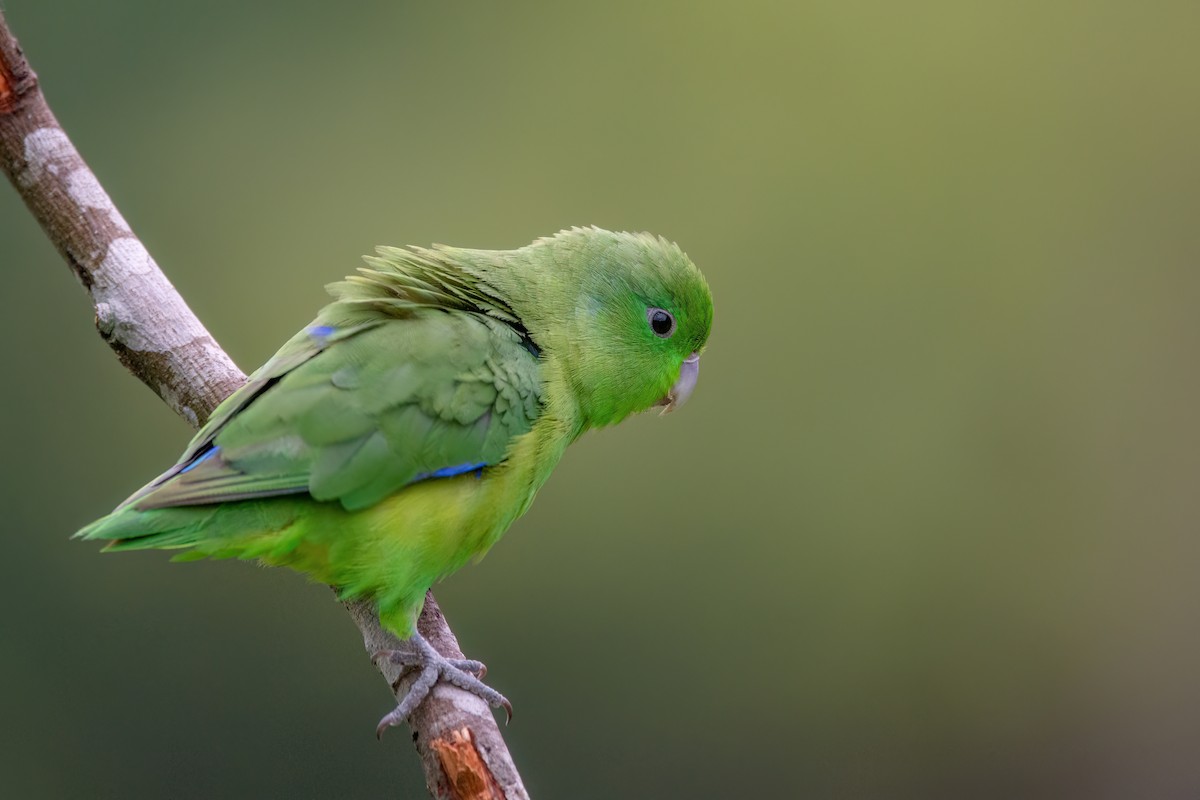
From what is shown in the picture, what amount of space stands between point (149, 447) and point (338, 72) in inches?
94.6

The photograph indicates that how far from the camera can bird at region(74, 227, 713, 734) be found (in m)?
2.84

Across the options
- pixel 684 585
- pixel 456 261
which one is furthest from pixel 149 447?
pixel 456 261

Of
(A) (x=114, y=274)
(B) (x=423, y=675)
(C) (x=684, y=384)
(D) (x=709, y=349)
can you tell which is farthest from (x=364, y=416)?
(D) (x=709, y=349)

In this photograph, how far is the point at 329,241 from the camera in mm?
6590

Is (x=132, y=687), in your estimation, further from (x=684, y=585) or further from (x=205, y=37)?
(x=205, y=37)

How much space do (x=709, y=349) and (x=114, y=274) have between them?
377cm

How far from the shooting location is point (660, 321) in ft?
12.1

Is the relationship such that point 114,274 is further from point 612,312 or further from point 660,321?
point 660,321

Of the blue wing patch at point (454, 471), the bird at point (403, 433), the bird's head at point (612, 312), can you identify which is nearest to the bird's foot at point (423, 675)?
the bird at point (403, 433)

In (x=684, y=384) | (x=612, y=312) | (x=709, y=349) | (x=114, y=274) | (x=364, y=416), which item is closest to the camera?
(x=364, y=416)

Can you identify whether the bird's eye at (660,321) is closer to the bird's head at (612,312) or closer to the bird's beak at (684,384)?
the bird's head at (612,312)

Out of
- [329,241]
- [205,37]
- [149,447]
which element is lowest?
[149,447]

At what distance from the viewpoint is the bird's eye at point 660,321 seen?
3670mm

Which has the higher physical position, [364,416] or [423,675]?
[364,416]
